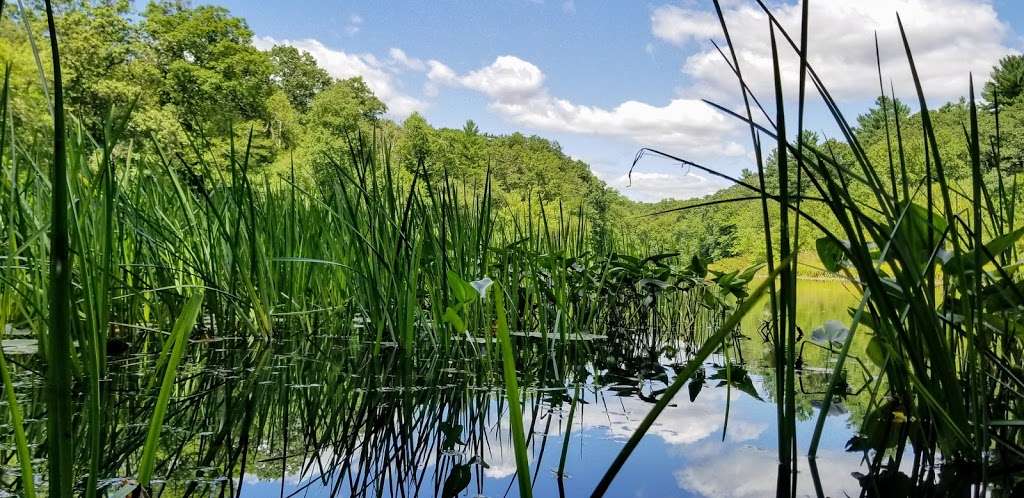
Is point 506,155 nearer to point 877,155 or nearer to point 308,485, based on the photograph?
point 877,155

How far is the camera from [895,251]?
1.90 feet

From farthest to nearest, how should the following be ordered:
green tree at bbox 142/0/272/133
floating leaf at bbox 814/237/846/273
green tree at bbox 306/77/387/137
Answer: green tree at bbox 306/77/387/137 < green tree at bbox 142/0/272/133 < floating leaf at bbox 814/237/846/273

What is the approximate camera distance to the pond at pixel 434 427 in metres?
0.58

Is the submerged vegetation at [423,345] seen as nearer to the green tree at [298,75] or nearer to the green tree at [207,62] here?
the green tree at [207,62]

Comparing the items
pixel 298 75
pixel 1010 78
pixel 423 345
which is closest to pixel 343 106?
pixel 298 75

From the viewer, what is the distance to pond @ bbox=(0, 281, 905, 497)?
1.89 ft

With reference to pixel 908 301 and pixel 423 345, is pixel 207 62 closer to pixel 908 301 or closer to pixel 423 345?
pixel 423 345

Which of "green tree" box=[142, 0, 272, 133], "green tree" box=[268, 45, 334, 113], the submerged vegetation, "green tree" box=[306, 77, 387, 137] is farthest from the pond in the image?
"green tree" box=[268, 45, 334, 113]

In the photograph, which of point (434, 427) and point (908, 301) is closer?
point (908, 301)

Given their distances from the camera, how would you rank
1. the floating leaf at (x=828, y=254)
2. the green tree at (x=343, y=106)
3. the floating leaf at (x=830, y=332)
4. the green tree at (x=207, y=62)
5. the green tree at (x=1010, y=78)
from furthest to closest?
1. the green tree at (x=1010, y=78)
2. the green tree at (x=343, y=106)
3. the green tree at (x=207, y=62)
4. the floating leaf at (x=830, y=332)
5. the floating leaf at (x=828, y=254)

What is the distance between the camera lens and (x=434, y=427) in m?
0.79

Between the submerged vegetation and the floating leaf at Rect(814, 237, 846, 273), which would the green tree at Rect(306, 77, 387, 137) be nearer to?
the submerged vegetation

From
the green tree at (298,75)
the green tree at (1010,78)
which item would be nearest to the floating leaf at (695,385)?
the green tree at (298,75)

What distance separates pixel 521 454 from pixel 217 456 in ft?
1.31
